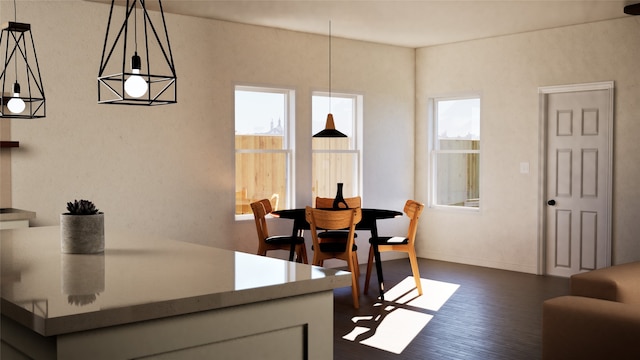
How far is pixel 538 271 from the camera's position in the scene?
310 inches

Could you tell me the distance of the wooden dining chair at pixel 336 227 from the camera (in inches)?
239

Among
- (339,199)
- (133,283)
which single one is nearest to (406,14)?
(339,199)

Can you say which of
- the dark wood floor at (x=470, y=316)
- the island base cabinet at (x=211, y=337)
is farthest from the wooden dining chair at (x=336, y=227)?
the island base cabinet at (x=211, y=337)

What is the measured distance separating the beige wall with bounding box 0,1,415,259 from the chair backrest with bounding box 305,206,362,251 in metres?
1.43

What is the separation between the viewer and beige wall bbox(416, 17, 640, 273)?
23.5 ft

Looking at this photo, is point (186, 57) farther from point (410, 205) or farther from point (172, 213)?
point (410, 205)

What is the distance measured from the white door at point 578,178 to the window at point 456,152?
1.01m

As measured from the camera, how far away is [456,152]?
879 centimetres

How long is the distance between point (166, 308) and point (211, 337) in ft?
0.63

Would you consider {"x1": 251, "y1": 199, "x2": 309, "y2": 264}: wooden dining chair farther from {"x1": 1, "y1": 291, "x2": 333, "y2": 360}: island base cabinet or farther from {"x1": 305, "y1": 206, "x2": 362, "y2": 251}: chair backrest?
{"x1": 1, "y1": 291, "x2": 333, "y2": 360}: island base cabinet

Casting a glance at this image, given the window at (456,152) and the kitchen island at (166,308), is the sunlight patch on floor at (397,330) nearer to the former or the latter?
the kitchen island at (166,308)

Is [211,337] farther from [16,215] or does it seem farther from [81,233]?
[16,215]

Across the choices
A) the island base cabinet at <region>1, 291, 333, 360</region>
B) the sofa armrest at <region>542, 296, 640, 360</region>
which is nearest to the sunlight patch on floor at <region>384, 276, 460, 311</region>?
the sofa armrest at <region>542, 296, 640, 360</region>

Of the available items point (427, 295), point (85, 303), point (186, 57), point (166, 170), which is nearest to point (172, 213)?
point (166, 170)
